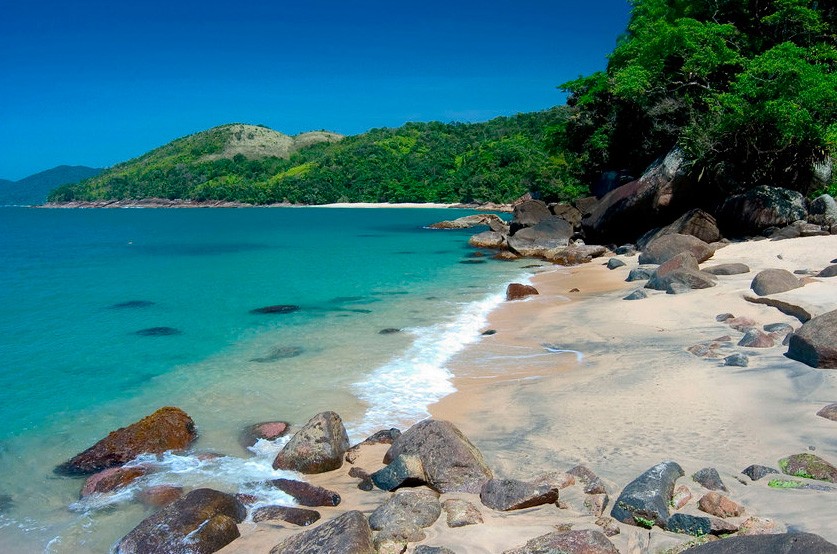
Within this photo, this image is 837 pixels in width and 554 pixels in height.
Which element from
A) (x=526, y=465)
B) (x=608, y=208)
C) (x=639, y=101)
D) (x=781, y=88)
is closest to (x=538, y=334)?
(x=526, y=465)

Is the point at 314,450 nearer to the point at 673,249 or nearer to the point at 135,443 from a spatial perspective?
the point at 135,443

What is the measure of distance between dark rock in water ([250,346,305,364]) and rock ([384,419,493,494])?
5.50 m

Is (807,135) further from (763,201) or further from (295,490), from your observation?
(295,490)

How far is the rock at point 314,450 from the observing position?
22.4 feet

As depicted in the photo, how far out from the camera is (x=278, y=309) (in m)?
17.0

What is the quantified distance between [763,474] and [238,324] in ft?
40.9

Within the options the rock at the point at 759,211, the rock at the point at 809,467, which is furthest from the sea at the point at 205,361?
the rock at the point at 759,211

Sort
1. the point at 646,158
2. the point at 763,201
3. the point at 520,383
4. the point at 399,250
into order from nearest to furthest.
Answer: the point at 520,383
the point at 763,201
the point at 646,158
the point at 399,250

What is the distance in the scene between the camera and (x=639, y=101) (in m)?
25.7

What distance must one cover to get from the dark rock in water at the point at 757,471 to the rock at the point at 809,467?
0.12m

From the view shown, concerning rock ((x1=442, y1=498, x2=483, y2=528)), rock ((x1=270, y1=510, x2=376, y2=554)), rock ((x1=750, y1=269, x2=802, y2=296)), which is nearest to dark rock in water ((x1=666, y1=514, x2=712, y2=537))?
rock ((x1=442, y1=498, x2=483, y2=528))

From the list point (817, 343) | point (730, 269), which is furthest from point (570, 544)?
point (730, 269)

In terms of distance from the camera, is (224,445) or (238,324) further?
(238,324)

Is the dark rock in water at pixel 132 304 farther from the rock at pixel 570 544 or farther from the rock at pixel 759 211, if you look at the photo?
the rock at pixel 759 211
